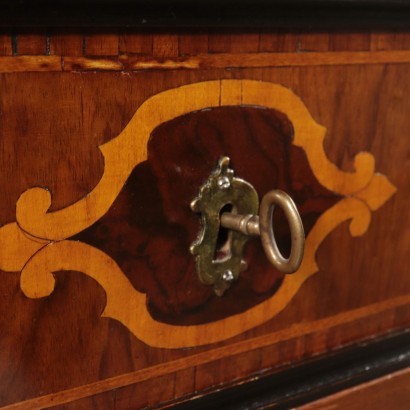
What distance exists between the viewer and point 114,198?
55 centimetres

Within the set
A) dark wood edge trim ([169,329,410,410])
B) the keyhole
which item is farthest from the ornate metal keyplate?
dark wood edge trim ([169,329,410,410])

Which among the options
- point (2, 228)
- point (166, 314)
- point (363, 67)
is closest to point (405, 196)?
point (363, 67)

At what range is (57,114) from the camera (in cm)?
51

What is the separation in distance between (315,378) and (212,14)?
0.38 metres

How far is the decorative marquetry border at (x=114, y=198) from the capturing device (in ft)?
1.71

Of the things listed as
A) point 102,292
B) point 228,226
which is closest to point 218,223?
point 228,226

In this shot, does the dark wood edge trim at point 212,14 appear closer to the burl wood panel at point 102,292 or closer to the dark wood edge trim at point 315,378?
the burl wood panel at point 102,292

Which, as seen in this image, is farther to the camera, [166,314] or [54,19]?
[166,314]

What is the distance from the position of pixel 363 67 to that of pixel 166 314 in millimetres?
278

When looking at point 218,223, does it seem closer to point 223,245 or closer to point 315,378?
point 223,245

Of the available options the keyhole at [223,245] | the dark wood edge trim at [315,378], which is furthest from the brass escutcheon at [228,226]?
the dark wood edge trim at [315,378]

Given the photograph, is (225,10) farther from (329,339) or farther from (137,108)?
(329,339)

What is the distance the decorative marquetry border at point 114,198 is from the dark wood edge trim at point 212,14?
0.06 meters

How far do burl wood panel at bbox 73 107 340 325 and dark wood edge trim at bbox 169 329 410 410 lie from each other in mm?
79
